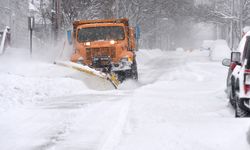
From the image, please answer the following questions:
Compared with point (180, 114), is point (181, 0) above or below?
above

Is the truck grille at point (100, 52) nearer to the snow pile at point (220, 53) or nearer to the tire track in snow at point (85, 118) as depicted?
the tire track in snow at point (85, 118)

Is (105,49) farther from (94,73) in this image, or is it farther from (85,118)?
(85,118)

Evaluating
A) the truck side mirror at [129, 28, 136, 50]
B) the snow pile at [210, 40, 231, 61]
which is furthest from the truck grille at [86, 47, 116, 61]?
the snow pile at [210, 40, 231, 61]

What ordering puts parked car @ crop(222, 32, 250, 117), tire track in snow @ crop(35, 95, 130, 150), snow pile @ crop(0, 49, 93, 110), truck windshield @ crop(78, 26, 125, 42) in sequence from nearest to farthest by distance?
tire track in snow @ crop(35, 95, 130, 150)
parked car @ crop(222, 32, 250, 117)
snow pile @ crop(0, 49, 93, 110)
truck windshield @ crop(78, 26, 125, 42)

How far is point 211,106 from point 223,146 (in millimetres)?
5078

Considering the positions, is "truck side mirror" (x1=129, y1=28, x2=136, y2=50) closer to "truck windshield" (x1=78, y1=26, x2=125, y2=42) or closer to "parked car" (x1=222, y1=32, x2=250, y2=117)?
"truck windshield" (x1=78, y1=26, x2=125, y2=42)

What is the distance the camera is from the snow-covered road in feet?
22.6

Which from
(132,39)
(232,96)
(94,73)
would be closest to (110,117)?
(232,96)

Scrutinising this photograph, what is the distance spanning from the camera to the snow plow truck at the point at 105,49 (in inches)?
A: 752

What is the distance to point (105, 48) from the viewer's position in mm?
19328

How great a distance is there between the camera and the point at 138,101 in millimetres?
11328

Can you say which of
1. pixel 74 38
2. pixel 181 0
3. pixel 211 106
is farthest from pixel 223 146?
pixel 181 0

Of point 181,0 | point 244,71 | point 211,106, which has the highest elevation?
point 181,0

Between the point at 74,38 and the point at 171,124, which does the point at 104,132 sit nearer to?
the point at 171,124
